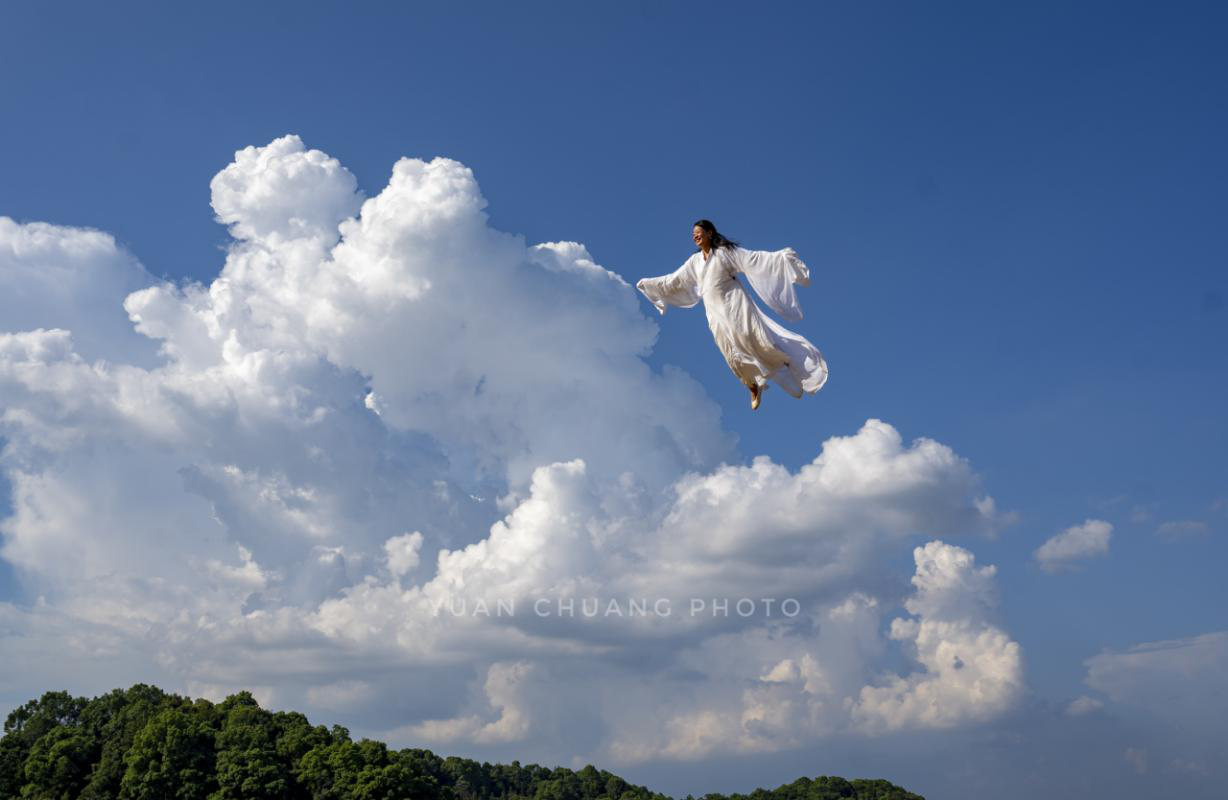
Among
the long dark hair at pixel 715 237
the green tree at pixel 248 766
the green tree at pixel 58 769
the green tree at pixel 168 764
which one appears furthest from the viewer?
the green tree at pixel 58 769

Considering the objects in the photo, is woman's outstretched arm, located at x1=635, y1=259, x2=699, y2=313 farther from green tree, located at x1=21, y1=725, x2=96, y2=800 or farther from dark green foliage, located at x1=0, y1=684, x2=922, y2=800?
green tree, located at x1=21, y1=725, x2=96, y2=800

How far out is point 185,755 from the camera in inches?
2741

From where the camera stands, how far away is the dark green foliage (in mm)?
69062

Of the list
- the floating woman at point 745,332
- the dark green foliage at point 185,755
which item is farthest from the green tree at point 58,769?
the floating woman at point 745,332

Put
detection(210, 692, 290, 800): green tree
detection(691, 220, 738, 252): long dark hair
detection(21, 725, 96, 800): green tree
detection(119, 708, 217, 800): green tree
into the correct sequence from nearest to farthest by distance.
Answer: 1. detection(691, 220, 738, 252): long dark hair
2. detection(119, 708, 217, 800): green tree
3. detection(210, 692, 290, 800): green tree
4. detection(21, 725, 96, 800): green tree

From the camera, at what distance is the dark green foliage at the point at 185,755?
6906 cm

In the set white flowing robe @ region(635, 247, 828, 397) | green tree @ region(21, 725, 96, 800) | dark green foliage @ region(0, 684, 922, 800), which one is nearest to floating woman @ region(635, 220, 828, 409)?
white flowing robe @ region(635, 247, 828, 397)

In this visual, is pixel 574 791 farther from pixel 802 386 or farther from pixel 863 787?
pixel 802 386

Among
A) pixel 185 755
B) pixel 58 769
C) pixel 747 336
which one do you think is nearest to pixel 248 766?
pixel 185 755

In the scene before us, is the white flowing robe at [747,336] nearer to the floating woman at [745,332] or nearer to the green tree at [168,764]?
the floating woman at [745,332]

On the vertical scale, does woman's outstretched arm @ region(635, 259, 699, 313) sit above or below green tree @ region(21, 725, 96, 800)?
above

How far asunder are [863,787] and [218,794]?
112882 millimetres

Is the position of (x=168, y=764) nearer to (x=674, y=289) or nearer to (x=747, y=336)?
(x=674, y=289)

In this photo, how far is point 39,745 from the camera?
75875mm
